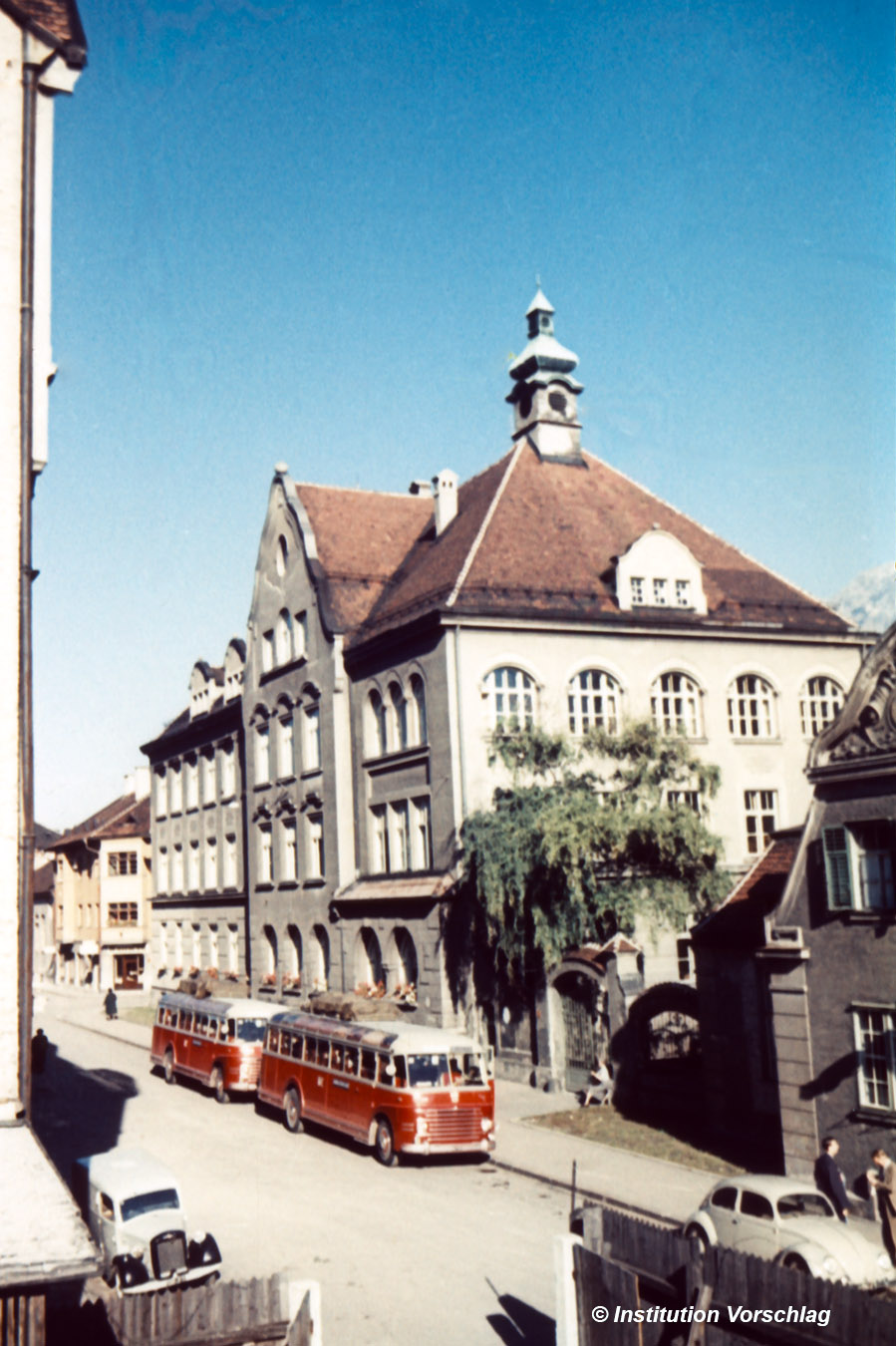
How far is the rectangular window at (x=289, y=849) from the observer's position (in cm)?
4669

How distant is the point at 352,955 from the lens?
41031 mm

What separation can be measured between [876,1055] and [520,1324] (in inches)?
288

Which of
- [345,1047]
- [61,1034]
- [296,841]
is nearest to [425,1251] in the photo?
[345,1047]

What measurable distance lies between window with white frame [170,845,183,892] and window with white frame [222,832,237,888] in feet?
20.6

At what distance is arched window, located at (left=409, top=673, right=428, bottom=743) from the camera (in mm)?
37875

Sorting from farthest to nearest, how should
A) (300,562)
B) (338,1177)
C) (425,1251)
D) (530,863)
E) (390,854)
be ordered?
(300,562), (390,854), (530,863), (338,1177), (425,1251)

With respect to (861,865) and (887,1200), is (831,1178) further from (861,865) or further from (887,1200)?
(861,865)

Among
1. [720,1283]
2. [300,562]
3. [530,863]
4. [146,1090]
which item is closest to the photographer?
[720,1283]

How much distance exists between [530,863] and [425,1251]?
45.6 feet

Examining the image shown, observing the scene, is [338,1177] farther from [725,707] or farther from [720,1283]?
[725,707]

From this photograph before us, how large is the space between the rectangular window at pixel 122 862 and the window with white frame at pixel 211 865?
15.5m

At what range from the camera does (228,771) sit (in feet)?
180

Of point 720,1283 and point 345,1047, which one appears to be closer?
point 720,1283

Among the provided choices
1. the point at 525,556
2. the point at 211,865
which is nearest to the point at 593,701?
the point at 525,556
